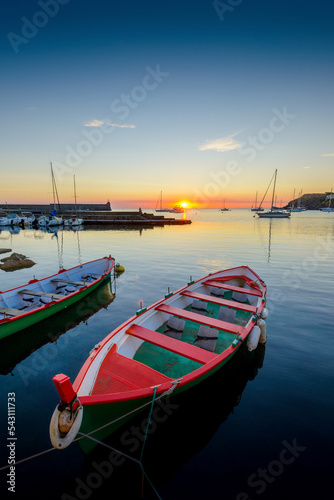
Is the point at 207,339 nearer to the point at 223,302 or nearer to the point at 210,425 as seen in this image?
the point at 210,425

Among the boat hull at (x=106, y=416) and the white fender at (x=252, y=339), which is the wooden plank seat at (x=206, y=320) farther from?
the boat hull at (x=106, y=416)

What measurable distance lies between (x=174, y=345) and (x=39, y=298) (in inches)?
403

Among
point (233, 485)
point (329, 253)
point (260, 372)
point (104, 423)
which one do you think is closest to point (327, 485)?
point (233, 485)

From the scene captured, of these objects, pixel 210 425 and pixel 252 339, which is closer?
pixel 210 425

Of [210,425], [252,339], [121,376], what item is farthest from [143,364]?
[252,339]

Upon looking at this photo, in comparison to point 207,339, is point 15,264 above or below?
below

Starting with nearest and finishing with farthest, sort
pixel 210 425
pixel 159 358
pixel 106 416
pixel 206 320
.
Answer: pixel 106 416
pixel 210 425
pixel 159 358
pixel 206 320

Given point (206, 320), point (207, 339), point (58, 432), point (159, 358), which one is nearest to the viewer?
point (58, 432)

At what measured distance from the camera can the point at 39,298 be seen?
13.9 m

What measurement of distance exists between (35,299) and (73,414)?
11.2 m

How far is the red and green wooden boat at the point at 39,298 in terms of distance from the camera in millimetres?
11064

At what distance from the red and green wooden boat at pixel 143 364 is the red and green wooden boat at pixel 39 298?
596 cm

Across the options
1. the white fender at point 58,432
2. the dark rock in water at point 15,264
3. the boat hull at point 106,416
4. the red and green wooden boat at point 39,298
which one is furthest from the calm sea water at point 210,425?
the dark rock in water at point 15,264

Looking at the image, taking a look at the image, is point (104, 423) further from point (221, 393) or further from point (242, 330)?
point (242, 330)
